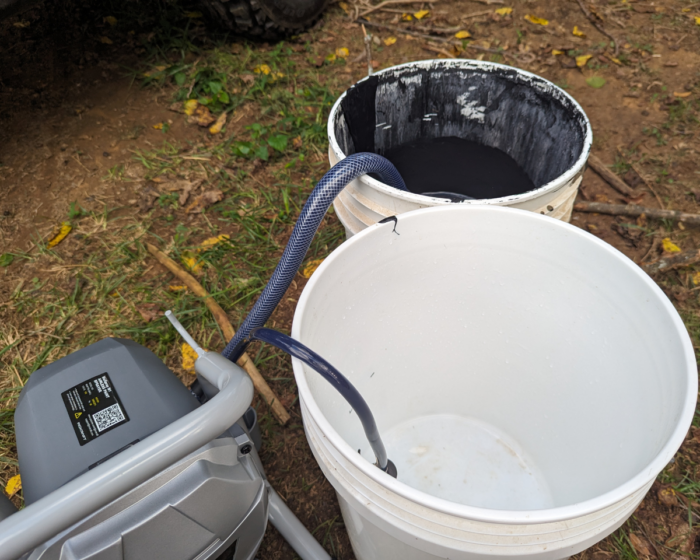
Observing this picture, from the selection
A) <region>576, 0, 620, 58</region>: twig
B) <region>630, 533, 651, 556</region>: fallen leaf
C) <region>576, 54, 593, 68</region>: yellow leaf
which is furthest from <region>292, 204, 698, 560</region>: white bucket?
<region>576, 0, 620, 58</region>: twig

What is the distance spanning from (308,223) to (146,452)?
1.97 feet

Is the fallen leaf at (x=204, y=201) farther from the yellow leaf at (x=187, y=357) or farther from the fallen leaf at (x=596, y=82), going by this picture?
the fallen leaf at (x=596, y=82)

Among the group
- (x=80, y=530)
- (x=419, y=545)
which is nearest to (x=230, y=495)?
(x=80, y=530)

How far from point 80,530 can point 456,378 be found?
3.30ft

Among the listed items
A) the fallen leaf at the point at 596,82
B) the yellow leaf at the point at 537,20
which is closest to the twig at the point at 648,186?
the fallen leaf at the point at 596,82

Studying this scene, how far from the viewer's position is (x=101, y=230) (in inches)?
80.6

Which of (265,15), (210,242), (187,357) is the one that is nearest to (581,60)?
(265,15)

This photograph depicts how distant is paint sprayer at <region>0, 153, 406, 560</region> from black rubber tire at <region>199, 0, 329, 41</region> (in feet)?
6.27

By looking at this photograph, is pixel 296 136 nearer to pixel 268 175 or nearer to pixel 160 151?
pixel 268 175

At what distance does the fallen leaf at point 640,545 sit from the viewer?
4.17ft

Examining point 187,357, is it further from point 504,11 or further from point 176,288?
point 504,11

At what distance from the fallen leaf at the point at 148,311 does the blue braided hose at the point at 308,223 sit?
0.74m

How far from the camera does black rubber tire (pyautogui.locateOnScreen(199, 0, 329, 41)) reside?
98.8 inches

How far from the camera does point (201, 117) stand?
2432mm
